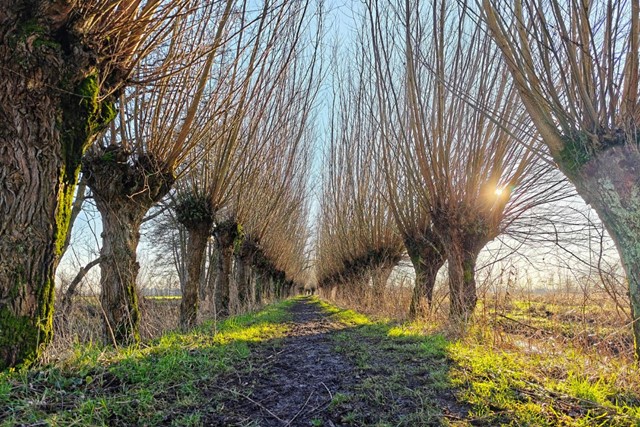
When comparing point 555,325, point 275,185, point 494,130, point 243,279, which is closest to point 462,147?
A: point 494,130

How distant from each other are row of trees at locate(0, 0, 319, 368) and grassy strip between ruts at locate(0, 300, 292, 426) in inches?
13.7

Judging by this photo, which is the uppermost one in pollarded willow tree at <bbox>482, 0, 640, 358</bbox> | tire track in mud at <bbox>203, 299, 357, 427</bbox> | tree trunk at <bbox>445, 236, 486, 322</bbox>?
pollarded willow tree at <bbox>482, 0, 640, 358</bbox>

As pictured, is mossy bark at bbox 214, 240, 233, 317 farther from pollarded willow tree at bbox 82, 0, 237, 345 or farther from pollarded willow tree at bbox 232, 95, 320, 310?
pollarded willow tree at bbox 82, 0, 237, 345

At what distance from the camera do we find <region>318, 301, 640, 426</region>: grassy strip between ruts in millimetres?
2072

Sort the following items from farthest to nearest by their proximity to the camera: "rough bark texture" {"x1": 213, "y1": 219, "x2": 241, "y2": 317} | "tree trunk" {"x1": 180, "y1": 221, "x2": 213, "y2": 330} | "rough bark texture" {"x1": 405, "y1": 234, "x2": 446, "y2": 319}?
"rough bark texture" {"x1": 213, "y1": 219, "x2": 241, "y2": 317} < "rough bark texture" {"x1": 405, "y1": 234, "x2": 446, "y2": 319} < "tree trunk" {"x1": 180, "y1": 221, "x2": 213, "y2": 330}

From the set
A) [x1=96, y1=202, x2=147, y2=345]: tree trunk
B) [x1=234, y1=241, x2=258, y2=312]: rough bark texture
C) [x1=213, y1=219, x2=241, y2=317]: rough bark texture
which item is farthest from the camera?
[x1=234, y1=241, x2=258, y2=312]: rough bark texture

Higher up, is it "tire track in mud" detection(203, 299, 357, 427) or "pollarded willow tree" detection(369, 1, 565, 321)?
"pollarded willow tree" detection(369, 1, 565, 321)

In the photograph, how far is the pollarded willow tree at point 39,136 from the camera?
243cm

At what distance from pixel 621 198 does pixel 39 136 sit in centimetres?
461

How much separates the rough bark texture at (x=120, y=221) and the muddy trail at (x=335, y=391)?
150 centimetres

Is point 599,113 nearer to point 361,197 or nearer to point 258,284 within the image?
point 361,197

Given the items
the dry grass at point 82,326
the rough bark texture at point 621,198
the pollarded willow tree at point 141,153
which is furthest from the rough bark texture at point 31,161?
the rough bark texture at point 621,198

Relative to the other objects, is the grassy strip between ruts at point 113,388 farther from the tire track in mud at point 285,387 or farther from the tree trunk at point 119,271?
the tree trunk at point 119,271

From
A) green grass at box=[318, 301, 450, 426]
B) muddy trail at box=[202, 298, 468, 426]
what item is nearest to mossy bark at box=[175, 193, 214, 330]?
muddy trail at box=[202, 298, 468, 426]
